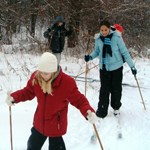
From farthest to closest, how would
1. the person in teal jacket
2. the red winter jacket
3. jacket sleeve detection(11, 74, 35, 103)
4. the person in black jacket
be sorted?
the person in black jacket, the person in teal jacket, jacket sleeve detection(11, 74, 35, 103), the red winter jacket

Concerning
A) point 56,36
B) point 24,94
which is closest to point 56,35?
point 56,36

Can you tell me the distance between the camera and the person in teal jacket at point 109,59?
5238 millimetres

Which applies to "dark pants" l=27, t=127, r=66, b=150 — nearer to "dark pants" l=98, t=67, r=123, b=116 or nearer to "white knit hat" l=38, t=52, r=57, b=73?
"white knit hat" l=38, t=52, r=57, b=73

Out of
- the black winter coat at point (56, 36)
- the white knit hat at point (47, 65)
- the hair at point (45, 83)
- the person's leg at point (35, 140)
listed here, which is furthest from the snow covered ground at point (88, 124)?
the white knit hat at point (47, 65)

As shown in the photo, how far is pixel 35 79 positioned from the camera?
337 centimetres

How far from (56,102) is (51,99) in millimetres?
60

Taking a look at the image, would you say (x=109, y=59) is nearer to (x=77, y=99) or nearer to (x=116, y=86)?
(x=116, y=86)

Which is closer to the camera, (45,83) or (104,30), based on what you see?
(45,83)

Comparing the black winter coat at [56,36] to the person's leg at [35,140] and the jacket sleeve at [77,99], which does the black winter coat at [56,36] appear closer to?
the person's leg at [35,140]

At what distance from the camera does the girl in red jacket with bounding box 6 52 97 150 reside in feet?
10.8

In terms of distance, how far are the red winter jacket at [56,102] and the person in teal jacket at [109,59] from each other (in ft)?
6.52

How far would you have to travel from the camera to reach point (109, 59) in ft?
17.6

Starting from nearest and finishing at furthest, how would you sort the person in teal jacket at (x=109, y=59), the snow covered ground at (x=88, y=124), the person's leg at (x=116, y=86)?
1. the snow covered ground at (x=88, y=124)
2. the person in teal jacket at (x=109, y=59)
3. the person's leg at (x=116, y=86)

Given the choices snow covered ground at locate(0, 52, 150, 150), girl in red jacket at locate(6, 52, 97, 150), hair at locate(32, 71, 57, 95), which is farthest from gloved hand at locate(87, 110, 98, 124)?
snow covered ground at locate(0, 52, 150, 150)
